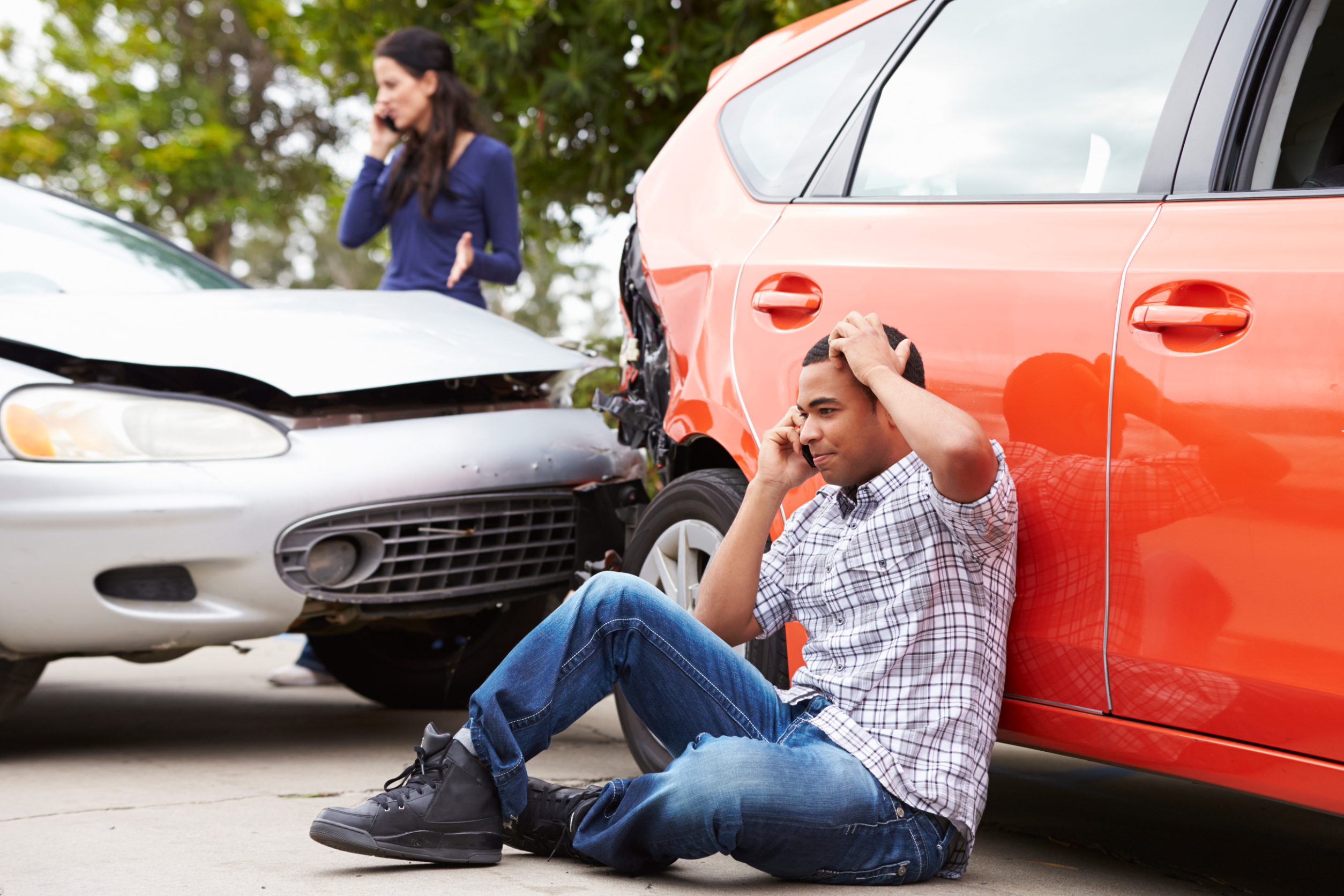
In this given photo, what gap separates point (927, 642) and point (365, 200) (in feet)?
10.5

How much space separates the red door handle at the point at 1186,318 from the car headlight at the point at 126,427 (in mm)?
2155

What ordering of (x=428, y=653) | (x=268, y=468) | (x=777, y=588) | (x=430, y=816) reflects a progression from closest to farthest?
(x=430, y=816)
(x=777, y=588)
(x=268, y=468)
(x=428, y=653)

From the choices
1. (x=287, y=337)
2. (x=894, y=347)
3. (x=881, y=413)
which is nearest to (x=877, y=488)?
(x=881, y=413)

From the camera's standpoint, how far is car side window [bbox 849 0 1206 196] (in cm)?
236

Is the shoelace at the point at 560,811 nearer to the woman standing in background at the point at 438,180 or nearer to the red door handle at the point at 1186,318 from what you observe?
the red door handle at the point at 1186,318

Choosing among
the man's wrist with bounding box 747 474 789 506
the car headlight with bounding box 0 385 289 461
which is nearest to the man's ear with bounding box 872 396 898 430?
the man's wrist with bounding box 747 474 789 506

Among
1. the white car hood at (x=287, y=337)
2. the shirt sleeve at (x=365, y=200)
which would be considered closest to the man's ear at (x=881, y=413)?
the white car hood at (x=287, y=337)

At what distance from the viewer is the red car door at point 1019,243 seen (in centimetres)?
224

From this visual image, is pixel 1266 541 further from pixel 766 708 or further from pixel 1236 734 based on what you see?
pixel 766 708

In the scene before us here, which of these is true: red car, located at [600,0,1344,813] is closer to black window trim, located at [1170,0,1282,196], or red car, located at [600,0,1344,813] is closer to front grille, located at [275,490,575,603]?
black window trim, located at [1170,0,1282,196]

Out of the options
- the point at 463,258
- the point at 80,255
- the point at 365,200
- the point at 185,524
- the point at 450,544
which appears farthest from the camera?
the point at 365,200

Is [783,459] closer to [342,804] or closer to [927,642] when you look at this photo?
[927,642]

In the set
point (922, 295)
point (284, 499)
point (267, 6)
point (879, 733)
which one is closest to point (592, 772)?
point (284, 499)

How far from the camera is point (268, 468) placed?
11.2 ft
